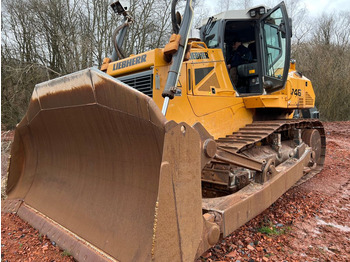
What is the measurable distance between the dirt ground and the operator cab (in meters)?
1.94

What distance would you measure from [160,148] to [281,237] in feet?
7.06

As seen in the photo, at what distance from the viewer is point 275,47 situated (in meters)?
4.66

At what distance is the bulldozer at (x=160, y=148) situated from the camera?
1.92 meters

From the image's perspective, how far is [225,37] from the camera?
4.75 meters

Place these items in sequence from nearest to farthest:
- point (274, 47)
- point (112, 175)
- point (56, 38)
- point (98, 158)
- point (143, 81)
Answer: point (112, 175) → point (98, 158) → point (143, 81) → point (274, 47) → point (56, 38)

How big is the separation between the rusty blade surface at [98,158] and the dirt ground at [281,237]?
1.05 feet

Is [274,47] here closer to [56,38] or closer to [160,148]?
[160,148]

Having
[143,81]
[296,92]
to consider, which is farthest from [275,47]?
[143,81]

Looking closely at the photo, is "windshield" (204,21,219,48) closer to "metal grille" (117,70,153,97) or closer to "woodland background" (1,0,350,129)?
"metal grille" (117,70,153,97)

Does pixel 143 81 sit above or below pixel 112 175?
above

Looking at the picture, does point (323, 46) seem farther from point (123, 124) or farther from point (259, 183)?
point (123, 124)

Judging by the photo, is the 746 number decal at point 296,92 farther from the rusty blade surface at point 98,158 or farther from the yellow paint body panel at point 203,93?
the rusty blade surface at point 98,158

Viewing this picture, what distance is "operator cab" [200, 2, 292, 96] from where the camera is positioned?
4.34 meters

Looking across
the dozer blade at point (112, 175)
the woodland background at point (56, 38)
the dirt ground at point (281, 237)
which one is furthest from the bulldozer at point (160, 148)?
the woodland background at point (56, 38)
